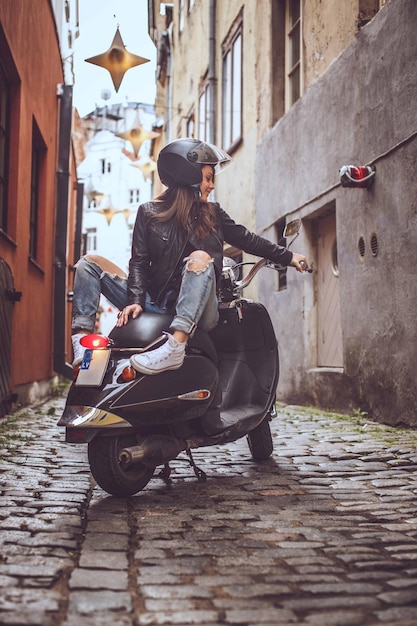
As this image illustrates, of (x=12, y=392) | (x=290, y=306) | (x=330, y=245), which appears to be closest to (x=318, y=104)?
(x=330, y=245)

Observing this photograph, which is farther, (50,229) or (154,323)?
(50,229)

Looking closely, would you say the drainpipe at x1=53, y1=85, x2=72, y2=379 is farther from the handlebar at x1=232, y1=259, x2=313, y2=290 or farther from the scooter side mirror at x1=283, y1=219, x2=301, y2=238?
the scooter side mirror at x1=283, y1=219, x2=301, y2=238

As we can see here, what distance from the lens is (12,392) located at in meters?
7.76

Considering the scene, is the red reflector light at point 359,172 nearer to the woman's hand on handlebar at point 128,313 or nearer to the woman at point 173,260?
the woman at point 173,260

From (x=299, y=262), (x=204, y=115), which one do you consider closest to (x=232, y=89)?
(x=204, y=115)

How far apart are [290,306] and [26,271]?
307 cm

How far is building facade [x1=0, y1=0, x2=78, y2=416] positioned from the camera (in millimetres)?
7422

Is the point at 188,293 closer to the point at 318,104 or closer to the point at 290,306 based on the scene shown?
the point at 318,104

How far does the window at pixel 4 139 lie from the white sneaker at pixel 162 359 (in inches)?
171

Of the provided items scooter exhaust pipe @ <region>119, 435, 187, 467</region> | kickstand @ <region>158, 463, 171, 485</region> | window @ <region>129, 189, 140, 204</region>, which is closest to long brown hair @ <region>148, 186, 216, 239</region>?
scooter exhaust pipe @ <region>119, 435, 187, 467</region>

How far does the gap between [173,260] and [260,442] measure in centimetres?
136

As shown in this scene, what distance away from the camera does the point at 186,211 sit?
4.24 m

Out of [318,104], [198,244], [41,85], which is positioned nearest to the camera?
[198,244]

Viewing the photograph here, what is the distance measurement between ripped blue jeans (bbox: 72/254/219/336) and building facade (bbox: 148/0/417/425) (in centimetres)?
257
